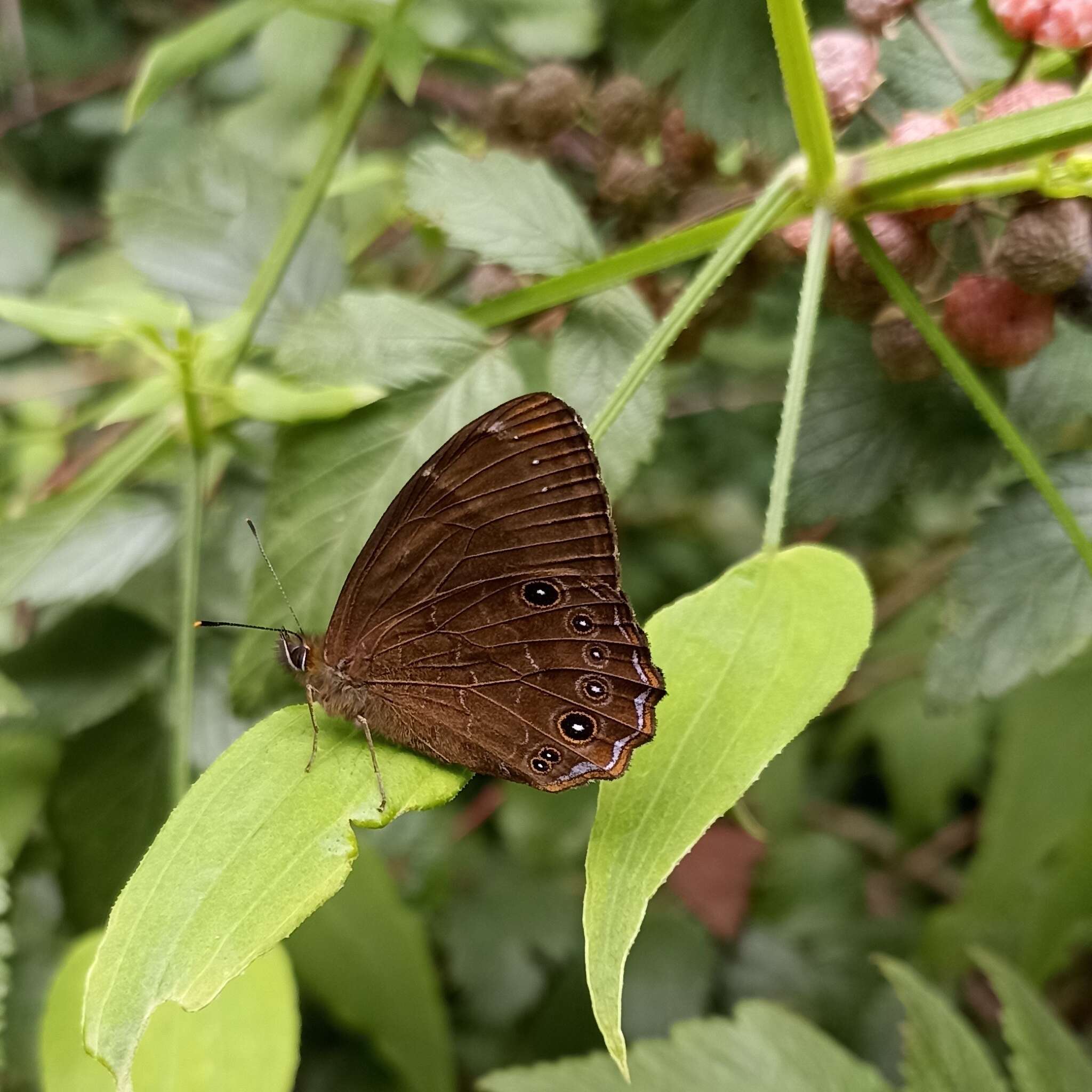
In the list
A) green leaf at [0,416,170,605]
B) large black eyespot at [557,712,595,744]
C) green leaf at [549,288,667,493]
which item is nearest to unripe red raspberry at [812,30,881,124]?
green leaf at [549,288,667,493]

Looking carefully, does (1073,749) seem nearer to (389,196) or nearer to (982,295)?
(982,295)

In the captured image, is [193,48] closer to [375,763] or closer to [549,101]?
[549,101]

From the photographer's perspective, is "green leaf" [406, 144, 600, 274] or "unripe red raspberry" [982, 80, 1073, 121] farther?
"green leaf" [406, 144, 600, 274]

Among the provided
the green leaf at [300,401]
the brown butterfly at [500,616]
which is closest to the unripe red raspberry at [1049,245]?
the brown butterfly at [500,616]

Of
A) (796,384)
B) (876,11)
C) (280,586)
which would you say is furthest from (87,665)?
(876,11)

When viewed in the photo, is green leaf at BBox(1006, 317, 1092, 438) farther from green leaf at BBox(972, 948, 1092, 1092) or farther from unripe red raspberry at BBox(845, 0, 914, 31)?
green leaf at BBox(972, 948, 1092, 1092)

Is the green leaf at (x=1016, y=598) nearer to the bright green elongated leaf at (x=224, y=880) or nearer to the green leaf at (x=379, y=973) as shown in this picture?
the bright green elongated leaf at (x=224, y=880)
